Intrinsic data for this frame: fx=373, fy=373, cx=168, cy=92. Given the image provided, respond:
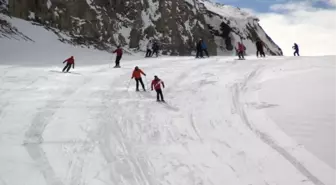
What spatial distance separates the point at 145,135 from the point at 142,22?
32284mm

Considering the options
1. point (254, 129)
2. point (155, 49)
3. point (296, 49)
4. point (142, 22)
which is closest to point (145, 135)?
point (254, 129)

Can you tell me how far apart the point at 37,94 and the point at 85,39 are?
845 inches

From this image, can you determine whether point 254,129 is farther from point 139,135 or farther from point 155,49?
point 155,49

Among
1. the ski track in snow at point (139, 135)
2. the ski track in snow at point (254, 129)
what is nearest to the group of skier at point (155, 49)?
the ski track in snow at point (139, 135)

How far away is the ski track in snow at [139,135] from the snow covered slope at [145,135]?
3 centimetres

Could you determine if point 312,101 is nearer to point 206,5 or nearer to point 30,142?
point 30,142

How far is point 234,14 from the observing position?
178 ft

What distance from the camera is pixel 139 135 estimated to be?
11102 mm

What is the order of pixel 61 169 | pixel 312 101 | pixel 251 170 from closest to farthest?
pixel 61 169, pixel 251 170, pixel 312 101

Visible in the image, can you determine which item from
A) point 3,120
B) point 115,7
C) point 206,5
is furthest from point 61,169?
point 206,5

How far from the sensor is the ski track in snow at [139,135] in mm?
8523

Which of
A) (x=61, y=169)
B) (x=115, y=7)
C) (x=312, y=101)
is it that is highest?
(x=115, y=7)

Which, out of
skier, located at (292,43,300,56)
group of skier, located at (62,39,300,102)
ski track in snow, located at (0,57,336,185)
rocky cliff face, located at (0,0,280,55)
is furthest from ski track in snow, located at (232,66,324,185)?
rocky cliff face, located at (0,0,280,55)

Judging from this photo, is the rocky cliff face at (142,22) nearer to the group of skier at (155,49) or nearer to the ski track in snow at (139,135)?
the group of skier at (155,49)
